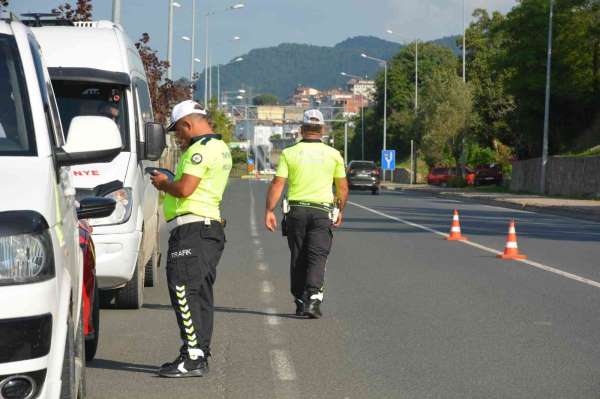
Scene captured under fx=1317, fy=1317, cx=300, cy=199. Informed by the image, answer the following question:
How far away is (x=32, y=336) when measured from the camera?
17.1ft

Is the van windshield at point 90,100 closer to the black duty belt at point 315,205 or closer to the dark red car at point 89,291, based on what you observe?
the black duty belt at point 315,205

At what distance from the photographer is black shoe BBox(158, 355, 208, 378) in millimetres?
8648

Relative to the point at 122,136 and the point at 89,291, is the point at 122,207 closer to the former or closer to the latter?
the point at 122,136

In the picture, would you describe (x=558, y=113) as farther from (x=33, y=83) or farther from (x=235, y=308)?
(x=33, y=83)

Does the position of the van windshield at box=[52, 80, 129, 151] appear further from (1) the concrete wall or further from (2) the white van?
(1) the concrete wall

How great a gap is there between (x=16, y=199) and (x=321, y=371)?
158 inches

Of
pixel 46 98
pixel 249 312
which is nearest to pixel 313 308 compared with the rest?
pixel 249 312

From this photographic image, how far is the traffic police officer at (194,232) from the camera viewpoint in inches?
340

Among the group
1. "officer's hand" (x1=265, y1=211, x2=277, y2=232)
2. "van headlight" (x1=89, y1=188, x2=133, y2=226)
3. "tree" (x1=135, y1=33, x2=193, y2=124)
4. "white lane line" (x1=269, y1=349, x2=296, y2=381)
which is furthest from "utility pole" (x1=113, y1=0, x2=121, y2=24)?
"white lane line" (x1=269, y1=349, x2=296, y2=381)

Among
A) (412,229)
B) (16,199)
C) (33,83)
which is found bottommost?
(412,229)

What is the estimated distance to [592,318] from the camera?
38.7 ft

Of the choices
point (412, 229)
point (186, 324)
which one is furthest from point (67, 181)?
point (412, 229)

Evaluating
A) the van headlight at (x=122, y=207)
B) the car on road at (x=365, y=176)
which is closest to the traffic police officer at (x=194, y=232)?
the van headlight at (x=122, y=207)

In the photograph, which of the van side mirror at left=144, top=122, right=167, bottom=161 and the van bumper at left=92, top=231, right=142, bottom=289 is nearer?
the van bumper at left=92, top=231, right=142, bottom=289
